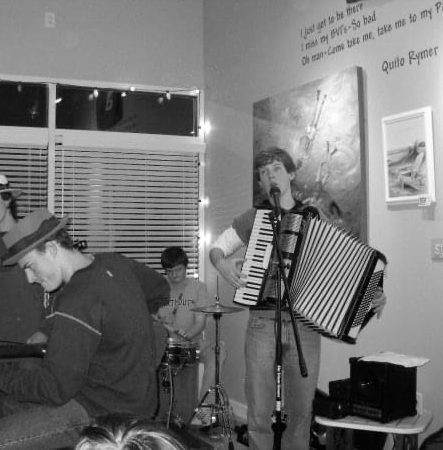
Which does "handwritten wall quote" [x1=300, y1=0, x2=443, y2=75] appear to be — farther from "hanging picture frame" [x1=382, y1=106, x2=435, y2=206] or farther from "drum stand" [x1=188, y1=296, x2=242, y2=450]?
"drum stand" [x1=188, y1=296, x2=242, y2=450]

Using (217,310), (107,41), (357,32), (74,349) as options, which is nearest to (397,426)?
(74,349)

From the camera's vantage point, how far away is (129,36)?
5496 mm

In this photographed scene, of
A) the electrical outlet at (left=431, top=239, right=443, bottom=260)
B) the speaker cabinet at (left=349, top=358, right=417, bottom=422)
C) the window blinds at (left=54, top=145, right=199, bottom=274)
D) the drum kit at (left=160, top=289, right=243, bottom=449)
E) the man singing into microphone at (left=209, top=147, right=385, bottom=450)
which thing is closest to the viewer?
the speaker cabinet at (left=349, top=358, right=417, bottom=422)

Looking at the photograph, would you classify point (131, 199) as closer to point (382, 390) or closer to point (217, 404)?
point (217, 404)

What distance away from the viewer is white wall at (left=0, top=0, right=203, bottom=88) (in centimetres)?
525

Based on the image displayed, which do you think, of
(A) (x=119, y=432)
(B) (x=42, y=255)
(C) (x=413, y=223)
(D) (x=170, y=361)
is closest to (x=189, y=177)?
(D) (x=170, y=361)

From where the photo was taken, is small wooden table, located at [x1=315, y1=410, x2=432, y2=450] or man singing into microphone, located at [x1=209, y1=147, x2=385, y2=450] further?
man singing into microphone, located at [x1=209, y1=147, x2=385, y2=450]

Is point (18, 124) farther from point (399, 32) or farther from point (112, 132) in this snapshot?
point (399, 32)

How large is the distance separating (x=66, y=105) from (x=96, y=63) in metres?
0.41

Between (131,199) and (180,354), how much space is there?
164cm

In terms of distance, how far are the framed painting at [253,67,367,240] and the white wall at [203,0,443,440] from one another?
65 mm

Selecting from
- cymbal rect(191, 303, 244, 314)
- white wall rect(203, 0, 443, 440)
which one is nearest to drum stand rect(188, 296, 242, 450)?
cymbal rect(191, 303, 244, 314)

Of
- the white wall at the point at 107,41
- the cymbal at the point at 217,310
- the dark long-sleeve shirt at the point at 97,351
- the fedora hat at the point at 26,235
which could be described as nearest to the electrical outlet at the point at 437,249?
the cymbal at the point at 217,310

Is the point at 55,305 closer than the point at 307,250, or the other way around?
the point at 55,305
